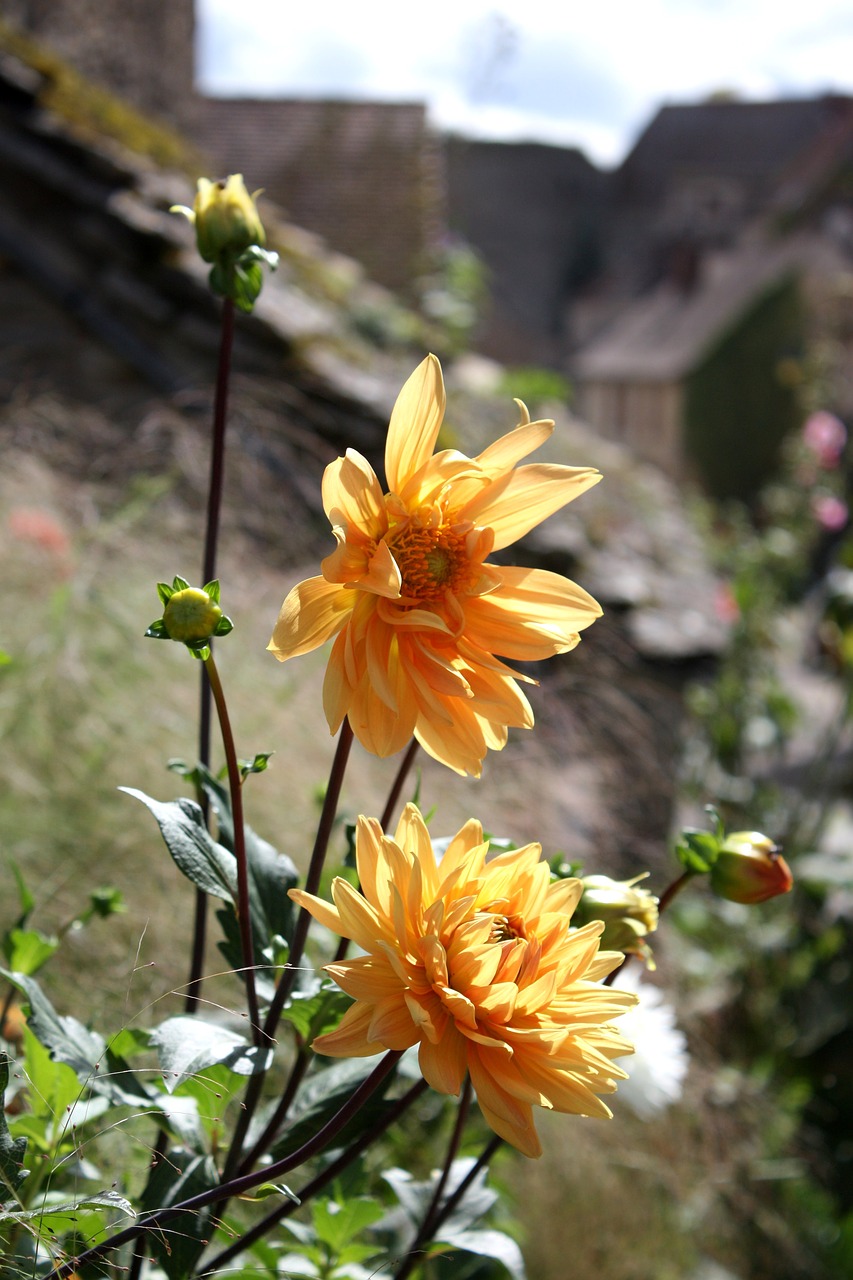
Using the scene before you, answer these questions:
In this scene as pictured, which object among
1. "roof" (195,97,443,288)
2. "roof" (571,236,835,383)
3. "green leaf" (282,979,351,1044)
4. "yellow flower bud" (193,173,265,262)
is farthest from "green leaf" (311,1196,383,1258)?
"roof" (571,236,835,383)

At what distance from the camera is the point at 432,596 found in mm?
611

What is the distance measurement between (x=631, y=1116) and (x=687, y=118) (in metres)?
26.3

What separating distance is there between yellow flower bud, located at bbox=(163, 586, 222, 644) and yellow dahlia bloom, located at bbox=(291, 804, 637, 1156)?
13 cm

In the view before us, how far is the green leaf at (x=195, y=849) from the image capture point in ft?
1.97

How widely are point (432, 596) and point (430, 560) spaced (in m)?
0.02

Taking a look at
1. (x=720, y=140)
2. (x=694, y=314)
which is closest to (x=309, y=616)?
(x=694, y=314)

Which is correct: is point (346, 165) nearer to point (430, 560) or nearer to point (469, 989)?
point (430, 560)

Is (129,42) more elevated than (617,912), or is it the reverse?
(129,42)

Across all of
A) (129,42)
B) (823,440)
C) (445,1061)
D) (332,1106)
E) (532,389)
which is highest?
(129,42)

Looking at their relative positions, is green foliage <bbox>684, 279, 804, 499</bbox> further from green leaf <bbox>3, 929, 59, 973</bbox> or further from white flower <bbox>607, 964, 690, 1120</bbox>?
green leaf <bbox>3, 929, 59, 973</bbox>

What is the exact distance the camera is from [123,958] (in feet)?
4.00

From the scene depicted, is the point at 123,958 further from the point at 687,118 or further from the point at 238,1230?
the point at 687,118

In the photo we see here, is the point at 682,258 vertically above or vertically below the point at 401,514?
above

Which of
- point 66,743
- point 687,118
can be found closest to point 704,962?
point 66,743
